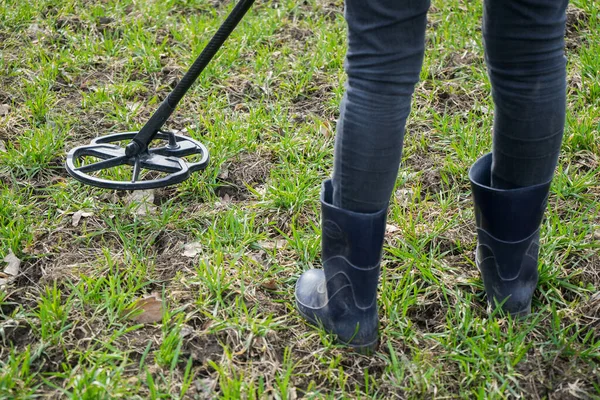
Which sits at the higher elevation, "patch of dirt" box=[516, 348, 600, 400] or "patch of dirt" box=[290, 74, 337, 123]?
"patch of dirt" box=[290, 74, 337, 123]

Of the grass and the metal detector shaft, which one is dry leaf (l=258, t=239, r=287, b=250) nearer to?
the grass

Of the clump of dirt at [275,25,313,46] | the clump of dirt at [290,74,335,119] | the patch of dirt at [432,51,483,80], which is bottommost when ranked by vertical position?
the clump of dirt at [290,74,335,119]

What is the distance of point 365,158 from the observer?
5.22 feet

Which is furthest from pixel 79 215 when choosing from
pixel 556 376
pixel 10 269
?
pixel 556 376

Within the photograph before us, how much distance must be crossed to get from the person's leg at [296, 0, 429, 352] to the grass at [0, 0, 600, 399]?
0.11 meters

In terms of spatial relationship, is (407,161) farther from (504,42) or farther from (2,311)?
(2,311)

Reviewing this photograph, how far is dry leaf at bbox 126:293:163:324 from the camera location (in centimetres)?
198

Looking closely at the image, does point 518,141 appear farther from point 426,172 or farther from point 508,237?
point 426,172

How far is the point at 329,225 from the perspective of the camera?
5.68 ft

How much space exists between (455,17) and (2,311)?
2713 mm

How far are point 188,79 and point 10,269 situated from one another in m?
0.78

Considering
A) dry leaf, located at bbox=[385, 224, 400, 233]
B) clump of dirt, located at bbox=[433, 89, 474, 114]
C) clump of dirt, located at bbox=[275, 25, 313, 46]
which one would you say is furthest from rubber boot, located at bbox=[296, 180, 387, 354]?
clump of dirt, located at bbox=[275, 25, 313, 46]

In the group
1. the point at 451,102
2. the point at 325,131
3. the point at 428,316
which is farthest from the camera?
the point at 451,102

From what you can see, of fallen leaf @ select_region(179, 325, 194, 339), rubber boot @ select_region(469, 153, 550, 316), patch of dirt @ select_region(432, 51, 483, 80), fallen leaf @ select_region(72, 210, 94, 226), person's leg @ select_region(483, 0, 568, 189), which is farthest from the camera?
patch of dirt @ select_region(432, 51, 483, 80)
